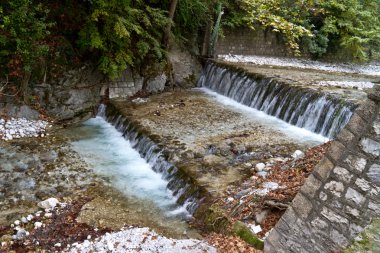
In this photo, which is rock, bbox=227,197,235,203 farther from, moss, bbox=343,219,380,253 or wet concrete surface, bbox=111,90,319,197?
moss, bbox=343,219,380,253

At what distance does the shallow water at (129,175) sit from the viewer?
19.4ft

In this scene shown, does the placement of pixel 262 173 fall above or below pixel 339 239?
below

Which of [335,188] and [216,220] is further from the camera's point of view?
[216,220]

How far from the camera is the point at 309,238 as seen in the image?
12.6 ft

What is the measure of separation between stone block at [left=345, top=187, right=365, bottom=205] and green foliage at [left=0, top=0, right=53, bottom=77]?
788 centimetres

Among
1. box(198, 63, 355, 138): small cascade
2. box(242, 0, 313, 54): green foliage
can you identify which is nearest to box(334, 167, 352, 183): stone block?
box(198, 63, 355, 138): small cascade

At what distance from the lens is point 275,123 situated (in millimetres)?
9711

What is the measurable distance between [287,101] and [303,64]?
6548 mm

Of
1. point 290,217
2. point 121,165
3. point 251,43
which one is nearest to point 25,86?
point 121,165

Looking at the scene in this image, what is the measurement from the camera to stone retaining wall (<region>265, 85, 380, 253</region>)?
342 cm

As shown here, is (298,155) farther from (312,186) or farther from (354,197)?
Result: (354,197)

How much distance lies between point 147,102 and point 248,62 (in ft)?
16.6

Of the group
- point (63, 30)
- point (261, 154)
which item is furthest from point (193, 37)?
point (261, 154)

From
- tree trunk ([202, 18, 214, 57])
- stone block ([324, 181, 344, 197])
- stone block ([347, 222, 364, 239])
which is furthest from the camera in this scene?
tree trunk ([202, 18, 214, 57])
